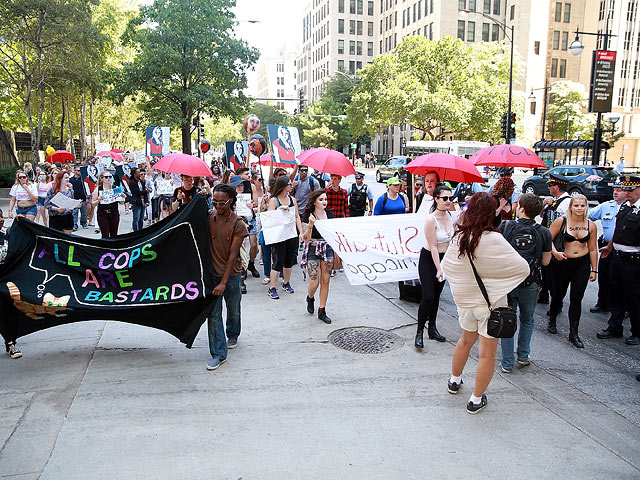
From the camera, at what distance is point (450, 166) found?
22.7 ft

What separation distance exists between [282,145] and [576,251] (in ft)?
19.2

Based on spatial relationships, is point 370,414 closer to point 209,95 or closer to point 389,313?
point 389,313

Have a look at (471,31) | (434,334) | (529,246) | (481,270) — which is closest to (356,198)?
(434,334)

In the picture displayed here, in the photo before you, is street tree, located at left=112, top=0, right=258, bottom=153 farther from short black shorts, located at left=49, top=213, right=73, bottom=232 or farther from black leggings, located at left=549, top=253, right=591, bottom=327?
black leggings, located at left=549, top=253, right=591, bottom=327

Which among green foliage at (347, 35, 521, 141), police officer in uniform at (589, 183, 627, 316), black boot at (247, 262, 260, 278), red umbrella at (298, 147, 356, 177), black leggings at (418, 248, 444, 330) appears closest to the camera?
black leggings at (418, 248, 444, 330)

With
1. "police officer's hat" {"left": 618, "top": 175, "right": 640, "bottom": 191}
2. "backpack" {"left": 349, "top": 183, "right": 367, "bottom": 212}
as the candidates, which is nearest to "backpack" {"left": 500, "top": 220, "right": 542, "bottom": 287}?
"police officer's hat" {"left": 618, "top": 175, "right": 640, "bottom": 191}

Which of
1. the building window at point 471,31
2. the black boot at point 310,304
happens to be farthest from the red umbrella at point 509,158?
the building window at point 471,31

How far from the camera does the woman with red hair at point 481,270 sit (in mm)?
3934

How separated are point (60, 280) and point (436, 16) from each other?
67545 mm

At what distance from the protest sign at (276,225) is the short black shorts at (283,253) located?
0.54 feet

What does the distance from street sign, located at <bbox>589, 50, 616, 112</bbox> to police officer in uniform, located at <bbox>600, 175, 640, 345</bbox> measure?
1789cm

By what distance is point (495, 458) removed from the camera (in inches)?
141

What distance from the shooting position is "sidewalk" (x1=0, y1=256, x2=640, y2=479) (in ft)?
11.4

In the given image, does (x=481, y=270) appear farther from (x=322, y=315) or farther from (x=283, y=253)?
(x=283, y=253)
